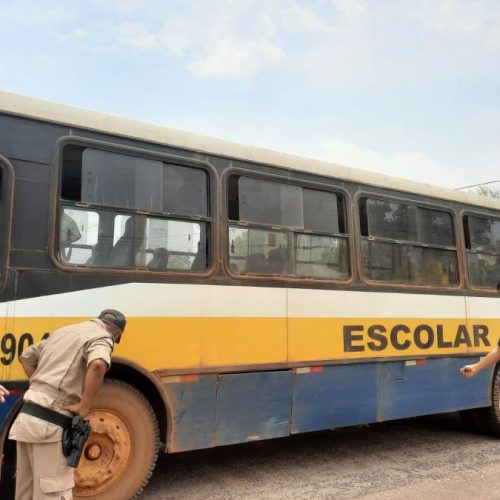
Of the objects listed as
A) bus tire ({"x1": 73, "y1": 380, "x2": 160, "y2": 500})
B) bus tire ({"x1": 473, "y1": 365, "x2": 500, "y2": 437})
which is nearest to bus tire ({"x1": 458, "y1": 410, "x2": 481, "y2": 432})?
bus tire ({"x1": 473, "y1": 365, "x2": 500, "y2": 437})

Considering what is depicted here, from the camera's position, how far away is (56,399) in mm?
3332

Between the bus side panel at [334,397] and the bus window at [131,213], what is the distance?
159 cm

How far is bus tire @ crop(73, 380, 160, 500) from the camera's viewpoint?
4152 mm

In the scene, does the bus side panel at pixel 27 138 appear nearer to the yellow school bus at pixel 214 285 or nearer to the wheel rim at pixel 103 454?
the yellow school bus at pixel 214 285

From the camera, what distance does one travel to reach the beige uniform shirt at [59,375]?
10.8 ft

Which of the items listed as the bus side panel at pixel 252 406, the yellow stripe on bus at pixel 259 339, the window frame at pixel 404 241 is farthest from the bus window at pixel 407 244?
the bus side panel at pixel 252 406

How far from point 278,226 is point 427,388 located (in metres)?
2.62

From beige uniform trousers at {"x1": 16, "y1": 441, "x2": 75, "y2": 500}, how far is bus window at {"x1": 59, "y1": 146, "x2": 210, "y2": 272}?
1455 mm

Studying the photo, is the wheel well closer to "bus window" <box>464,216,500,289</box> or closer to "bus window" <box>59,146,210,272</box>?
"bus window" <box>59,146,210,272</box>

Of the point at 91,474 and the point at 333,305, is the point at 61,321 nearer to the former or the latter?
the point at 91,474

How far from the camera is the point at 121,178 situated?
458cm

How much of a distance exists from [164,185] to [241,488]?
282 cm

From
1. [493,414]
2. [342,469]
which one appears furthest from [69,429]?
[493,414]

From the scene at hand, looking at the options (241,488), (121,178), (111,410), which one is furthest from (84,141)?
(241,488)
